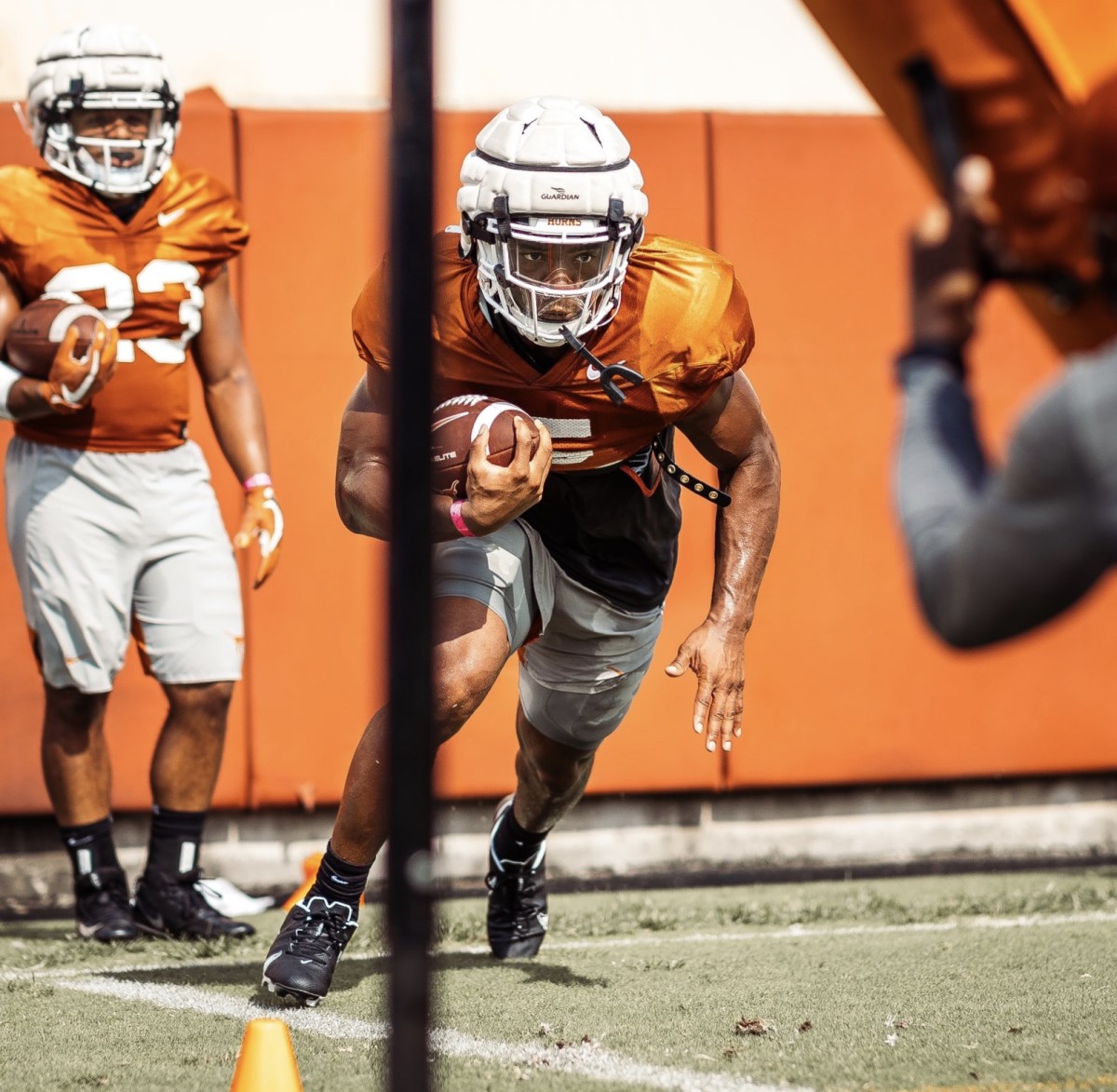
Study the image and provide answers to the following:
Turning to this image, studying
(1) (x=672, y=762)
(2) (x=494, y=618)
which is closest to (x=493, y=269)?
(2) (x=494, y=618)

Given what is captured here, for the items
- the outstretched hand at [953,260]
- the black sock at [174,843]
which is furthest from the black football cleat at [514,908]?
the outstretched hand at [953,260]

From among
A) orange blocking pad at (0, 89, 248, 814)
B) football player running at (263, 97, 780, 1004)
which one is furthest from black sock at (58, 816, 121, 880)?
football player running at (263, 97, 780, 1004)

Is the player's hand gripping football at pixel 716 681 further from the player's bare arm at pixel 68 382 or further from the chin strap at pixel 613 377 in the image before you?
the player's bare arm at pixel 68 382

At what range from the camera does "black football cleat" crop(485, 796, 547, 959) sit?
399 centimetres

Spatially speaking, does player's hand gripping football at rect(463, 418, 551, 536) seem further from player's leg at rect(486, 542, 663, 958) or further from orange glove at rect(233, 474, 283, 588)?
Result: orange glove at rect(233, 474, 283, 588)

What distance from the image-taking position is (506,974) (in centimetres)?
381

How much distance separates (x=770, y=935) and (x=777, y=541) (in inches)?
62.5

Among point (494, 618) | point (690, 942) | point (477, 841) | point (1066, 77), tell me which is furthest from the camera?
point (477, 841)

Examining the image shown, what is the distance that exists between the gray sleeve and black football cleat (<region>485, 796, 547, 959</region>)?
2.09 metres

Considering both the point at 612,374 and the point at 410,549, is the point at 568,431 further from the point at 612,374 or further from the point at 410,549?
the point at 410,549

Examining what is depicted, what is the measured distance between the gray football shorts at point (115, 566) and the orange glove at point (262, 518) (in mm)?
104

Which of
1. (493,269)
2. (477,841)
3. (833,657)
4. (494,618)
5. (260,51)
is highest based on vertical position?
(260,51)

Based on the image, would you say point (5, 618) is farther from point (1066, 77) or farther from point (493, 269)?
point (1066, 77)

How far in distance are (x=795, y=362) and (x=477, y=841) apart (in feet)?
5.76
